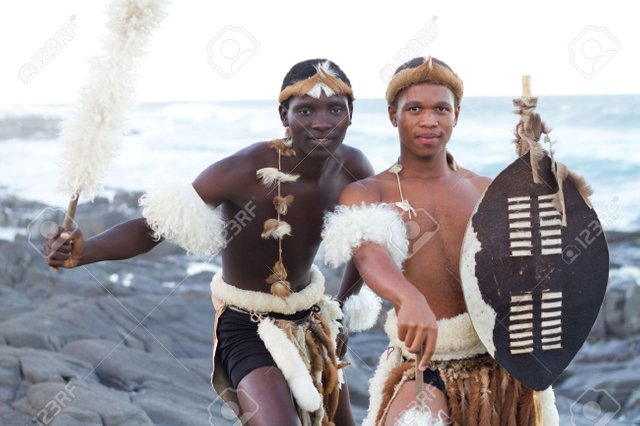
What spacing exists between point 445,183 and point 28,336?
4.36 meters

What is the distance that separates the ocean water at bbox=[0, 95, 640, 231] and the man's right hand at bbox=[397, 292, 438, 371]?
1203 cm

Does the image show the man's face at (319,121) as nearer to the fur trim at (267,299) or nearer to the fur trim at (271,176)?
the fur trim at (271,176)

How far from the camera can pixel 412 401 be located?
8.40 ft

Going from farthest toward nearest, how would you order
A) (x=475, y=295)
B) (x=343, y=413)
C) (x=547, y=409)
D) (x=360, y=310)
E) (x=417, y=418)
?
(x=360, y=310), (x=343, y=413), (x=547, y=409), (x=475, y=295), (x=417, y=418)

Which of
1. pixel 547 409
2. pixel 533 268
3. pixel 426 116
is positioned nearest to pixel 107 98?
pixel 426 116

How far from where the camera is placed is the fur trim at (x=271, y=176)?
10.6 ft

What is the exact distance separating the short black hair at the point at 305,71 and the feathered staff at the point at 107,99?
67 centimetres

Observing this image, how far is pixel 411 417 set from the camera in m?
2.51

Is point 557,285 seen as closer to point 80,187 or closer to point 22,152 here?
point 80,187

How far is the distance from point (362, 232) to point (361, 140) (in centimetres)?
2086

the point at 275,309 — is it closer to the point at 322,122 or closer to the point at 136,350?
the point at 322,122

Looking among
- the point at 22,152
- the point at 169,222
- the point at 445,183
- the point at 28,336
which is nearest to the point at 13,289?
the point at 28,336

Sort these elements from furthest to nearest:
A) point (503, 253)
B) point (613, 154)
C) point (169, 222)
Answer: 1. point (613, 154)
2. point (169, 222)
3. point (503, 253)

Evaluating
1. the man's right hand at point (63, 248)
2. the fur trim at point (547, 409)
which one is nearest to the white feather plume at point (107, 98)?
the man's right hand at point (63, 248)
